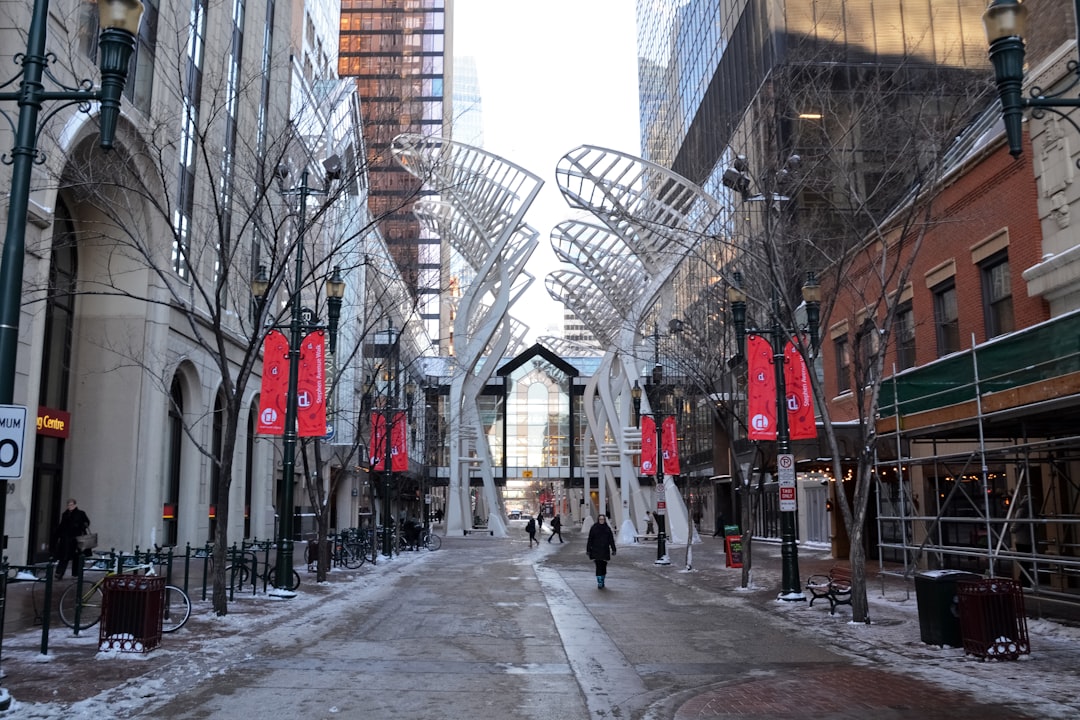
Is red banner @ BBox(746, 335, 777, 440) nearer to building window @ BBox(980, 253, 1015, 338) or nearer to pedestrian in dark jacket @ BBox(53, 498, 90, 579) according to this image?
building window @ BBox(980, 253, 1015, 338)

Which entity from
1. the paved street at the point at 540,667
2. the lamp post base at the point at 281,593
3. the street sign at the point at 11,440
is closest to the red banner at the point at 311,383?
the lamp post base at the point at 281,593

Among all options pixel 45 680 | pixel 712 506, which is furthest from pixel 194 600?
pixel 712 506

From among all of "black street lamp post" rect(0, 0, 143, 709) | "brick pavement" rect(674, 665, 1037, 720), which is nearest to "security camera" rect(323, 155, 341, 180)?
"black street lamp post" rect(0, 0, 143, 709)

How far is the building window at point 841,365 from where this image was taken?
28.6 meters

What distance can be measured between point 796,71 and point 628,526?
1232 inches

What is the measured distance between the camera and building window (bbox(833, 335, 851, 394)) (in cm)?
2856

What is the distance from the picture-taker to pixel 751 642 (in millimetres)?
12711

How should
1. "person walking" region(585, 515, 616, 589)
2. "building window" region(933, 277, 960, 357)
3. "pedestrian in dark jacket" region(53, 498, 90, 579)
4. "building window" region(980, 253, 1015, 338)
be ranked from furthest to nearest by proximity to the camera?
"building window" region(933, 277, 960, 357) < "person walking" region(585, 515, 616, 589) < "building window" region(980, 253, 1015, 338) < "pedestrian in dark jacket" region(53, 498, 90, 579)

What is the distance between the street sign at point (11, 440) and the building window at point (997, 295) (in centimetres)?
1786

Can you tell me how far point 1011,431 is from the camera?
15.7m

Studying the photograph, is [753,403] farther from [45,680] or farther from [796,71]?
[45,680]

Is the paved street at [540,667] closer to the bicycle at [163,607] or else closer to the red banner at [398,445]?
the bicycle at [163,607]

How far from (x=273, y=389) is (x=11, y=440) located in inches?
464

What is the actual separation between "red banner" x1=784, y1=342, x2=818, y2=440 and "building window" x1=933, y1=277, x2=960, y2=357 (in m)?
4.84
